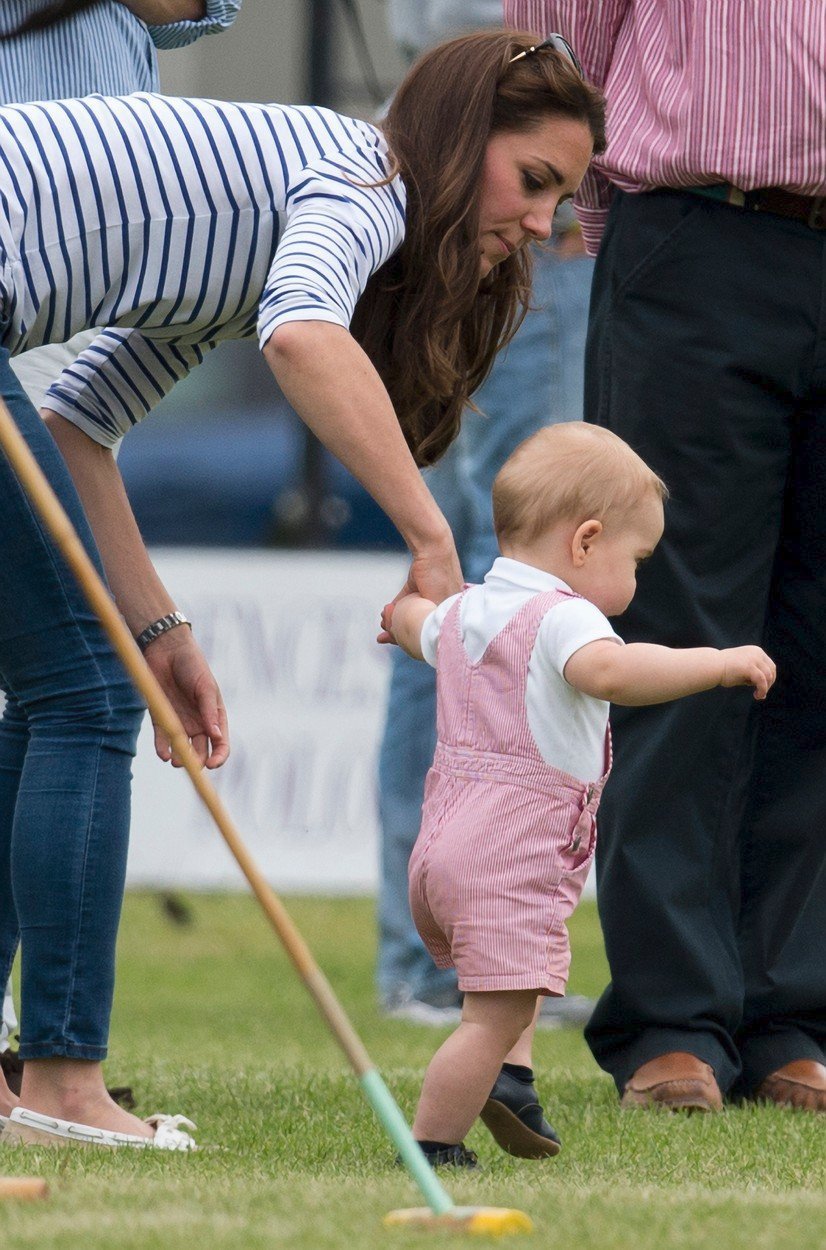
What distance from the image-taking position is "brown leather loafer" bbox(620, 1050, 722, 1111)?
10.8ft

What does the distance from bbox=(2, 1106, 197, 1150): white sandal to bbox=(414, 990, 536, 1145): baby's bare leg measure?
38 cm

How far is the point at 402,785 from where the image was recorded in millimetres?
5602

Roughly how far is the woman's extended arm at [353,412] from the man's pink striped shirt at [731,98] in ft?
3.20

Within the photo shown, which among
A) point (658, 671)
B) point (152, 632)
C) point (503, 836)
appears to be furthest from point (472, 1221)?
point (152, 632)

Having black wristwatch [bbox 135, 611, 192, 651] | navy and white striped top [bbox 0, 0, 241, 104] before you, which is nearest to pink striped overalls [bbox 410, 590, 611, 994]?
black wristwatch [bbox 135, 611, 192, 651]

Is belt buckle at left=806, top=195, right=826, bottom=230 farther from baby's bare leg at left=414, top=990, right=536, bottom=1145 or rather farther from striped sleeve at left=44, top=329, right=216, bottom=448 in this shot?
baby's bare leg at left=414, top=990, right=536, bottom=1145

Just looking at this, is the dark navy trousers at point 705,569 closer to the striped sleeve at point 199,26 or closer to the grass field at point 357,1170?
the grass field at point 357,1170

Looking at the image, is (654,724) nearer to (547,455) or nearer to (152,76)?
(547,455)

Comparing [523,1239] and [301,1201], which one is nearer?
[523,1239]

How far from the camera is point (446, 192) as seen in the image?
2.81 m

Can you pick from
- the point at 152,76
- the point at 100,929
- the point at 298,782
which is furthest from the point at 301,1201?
the point at 298,782

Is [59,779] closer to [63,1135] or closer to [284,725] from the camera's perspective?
[63,1135]

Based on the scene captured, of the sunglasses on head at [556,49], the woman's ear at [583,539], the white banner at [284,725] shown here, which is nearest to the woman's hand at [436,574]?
the woman's ear at [583,539]

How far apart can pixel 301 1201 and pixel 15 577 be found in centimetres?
96
